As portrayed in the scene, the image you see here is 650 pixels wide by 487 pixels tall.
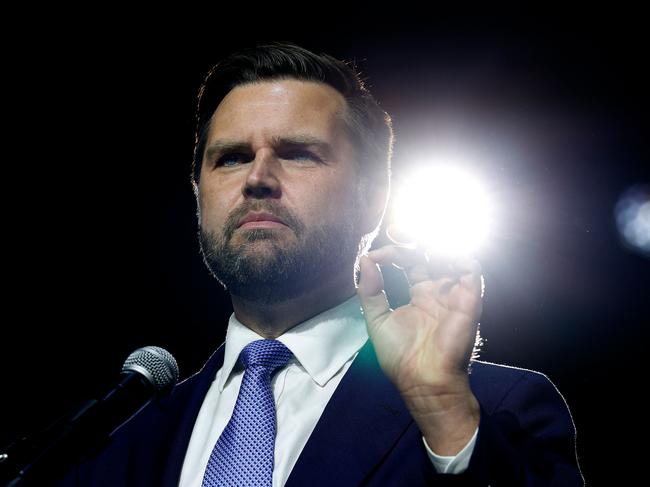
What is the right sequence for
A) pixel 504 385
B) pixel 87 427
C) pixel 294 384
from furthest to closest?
pixel 294 384 < pixel 504 385 < pixel 87 427

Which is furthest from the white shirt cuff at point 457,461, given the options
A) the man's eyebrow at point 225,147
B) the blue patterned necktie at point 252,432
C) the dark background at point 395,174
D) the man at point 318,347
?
the dark background at point 395,174

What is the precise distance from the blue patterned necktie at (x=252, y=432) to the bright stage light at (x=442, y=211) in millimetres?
619

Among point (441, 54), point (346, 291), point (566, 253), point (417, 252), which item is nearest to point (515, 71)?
point (441, 54)

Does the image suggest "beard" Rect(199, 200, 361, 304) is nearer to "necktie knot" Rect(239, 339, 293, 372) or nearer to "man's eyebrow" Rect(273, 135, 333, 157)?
"necktie knot" Rect(239, 339, 293, 372)

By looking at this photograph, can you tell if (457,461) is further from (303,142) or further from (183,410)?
(303,142)

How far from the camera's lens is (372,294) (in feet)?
4.24

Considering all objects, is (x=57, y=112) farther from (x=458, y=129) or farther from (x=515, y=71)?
(x=515, y=71)

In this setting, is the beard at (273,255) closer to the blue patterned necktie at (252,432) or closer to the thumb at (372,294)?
the blue patterned necktie at (252,432)

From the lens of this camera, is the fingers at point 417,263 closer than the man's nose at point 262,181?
Yes

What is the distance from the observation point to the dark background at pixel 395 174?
9.40 ft

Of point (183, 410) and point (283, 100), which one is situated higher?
point (283, 100)

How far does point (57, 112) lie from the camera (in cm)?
297

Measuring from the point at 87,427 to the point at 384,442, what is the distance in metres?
0.72

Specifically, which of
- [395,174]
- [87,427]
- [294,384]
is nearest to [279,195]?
[294,384]
